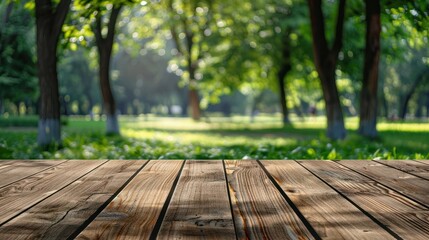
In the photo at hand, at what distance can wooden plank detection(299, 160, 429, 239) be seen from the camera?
82.7 inches

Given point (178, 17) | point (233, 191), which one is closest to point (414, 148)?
point (233, 191)

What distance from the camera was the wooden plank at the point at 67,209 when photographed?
6.69 ft

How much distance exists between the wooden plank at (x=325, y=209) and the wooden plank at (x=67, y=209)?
1035 mm

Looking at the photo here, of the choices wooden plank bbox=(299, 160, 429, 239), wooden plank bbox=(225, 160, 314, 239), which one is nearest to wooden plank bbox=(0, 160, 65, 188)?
wooden plank bbox=(225, 160, 314, 239)

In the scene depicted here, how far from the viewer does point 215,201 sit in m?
2.58

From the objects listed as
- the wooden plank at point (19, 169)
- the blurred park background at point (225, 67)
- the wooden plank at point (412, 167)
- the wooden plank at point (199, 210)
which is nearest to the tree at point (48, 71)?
the blurred park background at point (225, 67)

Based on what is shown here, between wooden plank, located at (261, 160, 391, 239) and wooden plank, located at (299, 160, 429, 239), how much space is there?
7cm

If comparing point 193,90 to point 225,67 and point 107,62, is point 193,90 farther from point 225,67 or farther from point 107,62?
point 107,62

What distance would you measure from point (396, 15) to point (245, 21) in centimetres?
1528

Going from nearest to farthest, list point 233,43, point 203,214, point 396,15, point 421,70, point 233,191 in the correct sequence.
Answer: point 203,214, point 233,191, point 396,15, point 233,43, point 421,70

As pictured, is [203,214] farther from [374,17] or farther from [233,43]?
[233,43]

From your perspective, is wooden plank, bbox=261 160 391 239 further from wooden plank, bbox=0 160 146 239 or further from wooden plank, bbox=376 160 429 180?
wooden plank, bbox=0 160 146 239

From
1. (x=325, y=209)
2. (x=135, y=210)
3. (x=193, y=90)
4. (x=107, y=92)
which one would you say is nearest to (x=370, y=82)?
(x=107, y=92)

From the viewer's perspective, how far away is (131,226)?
6.96ft
